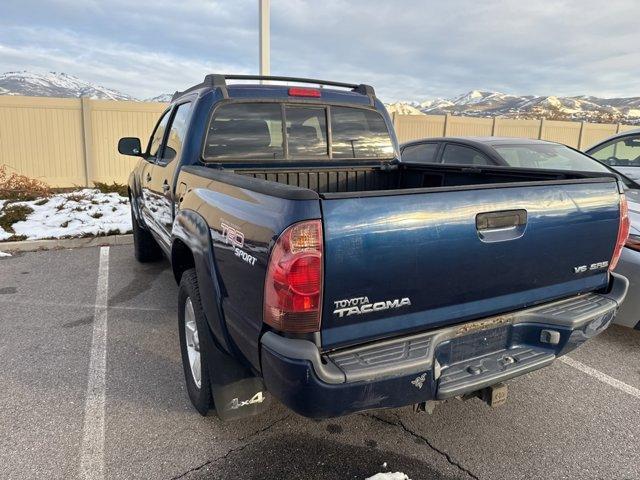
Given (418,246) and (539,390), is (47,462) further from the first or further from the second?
(539,390)

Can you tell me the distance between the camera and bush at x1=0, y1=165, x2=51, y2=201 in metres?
9.53

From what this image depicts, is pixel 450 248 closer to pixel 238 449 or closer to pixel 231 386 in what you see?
pixel 231 386

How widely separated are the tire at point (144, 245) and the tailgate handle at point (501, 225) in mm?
4723

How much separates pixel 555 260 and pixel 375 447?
141 cm

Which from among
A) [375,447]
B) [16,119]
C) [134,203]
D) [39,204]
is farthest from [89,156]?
[375,447]

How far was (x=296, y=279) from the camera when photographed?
5.85 ft

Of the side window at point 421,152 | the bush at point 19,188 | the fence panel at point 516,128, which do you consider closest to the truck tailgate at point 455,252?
the side window at point 421,152

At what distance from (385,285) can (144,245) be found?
4.85 meters

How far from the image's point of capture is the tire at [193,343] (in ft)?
8.45

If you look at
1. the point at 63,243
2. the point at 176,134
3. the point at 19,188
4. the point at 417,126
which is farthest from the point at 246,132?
the point at 417,126

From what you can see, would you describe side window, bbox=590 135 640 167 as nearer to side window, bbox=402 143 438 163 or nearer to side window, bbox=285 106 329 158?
side window, bbox=402 143 438 163

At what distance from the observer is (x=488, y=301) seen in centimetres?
226

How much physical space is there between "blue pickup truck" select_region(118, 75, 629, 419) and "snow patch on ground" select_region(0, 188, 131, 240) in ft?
→ 16.8

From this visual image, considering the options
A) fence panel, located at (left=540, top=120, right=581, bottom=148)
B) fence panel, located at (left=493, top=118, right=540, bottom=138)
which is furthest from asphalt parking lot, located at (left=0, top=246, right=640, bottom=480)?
fence panel, located at (left=540, top=120, right=581, bottom=148)
